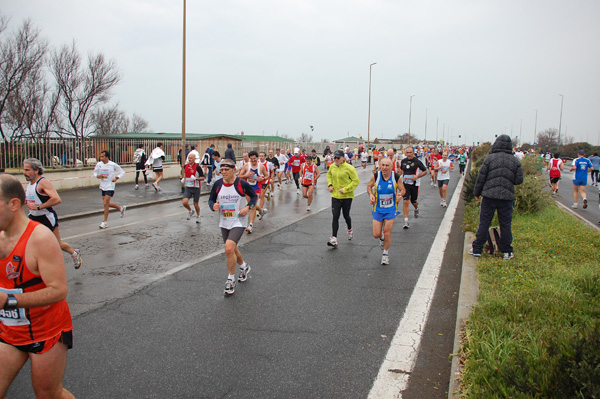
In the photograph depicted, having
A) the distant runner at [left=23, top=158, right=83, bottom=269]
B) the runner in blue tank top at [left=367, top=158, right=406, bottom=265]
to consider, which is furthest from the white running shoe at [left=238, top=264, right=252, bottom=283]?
the distant runner at [left=23, top=158, right=83, bottom=269]

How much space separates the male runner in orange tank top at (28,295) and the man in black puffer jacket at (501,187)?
6.30 metres

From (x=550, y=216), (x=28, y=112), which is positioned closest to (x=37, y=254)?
(x=550, y=216)

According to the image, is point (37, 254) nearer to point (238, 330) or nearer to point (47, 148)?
point (238, 330)

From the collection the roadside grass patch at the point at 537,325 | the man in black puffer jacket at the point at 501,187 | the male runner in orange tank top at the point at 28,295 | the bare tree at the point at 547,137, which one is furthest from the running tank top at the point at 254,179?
the bare tree at the point at 547,137

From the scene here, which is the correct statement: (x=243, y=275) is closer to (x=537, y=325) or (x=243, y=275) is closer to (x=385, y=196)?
(x=385, y=196)

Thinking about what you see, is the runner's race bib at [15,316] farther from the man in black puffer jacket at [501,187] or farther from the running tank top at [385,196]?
the man in black puffer jacket at [501,187]

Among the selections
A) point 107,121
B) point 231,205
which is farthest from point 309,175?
point 107,121

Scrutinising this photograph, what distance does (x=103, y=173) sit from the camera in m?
11.1

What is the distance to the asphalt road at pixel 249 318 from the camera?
382 centimetres

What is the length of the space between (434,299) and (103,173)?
28.1ft

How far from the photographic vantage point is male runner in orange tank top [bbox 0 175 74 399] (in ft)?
8.63

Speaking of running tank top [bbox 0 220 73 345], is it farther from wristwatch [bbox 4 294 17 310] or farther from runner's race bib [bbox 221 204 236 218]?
runner's race bib [bbox 221 204 236 218]

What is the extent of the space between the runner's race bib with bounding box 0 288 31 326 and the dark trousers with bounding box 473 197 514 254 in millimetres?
6515

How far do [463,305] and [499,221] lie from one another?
2422 mm
